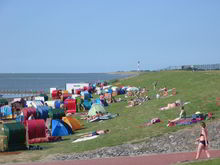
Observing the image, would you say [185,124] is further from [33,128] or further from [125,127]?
[33,128]

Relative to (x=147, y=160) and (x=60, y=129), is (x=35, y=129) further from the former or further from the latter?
(x=147, y=160)

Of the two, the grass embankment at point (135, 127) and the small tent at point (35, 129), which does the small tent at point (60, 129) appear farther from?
the small tent at point (35, 129)

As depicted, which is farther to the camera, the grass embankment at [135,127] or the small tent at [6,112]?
the small tent at [6,112]

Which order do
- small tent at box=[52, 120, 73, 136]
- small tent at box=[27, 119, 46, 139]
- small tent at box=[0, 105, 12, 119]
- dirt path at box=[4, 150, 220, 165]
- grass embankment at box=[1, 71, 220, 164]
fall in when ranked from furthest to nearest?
small tent at box=[0, 105, 12, 119], small tent at box=[52, 120, 73, 136], small tent at box=[27, 119, 46, 139], grass embankment at box=[1, 71, 220, 164], dirt path at box=[4, 150, 220, 165]

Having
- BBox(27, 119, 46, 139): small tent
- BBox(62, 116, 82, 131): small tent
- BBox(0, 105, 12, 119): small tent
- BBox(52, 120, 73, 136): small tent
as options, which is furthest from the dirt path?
BBox(0, 105, 12, 119): small tent

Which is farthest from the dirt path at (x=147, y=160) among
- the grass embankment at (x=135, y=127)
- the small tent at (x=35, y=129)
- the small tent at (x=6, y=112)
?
the small tent at (x=6, y=112)

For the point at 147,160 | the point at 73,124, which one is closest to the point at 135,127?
the point at 73,124

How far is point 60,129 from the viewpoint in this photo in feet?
94.7

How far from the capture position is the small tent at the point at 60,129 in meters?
28.6

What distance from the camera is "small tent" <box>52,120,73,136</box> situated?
28562 mm

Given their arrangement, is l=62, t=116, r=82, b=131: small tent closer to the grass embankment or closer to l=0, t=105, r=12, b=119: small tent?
the grass embankment

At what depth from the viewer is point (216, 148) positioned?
19.2 m

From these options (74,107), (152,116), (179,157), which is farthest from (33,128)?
(74,107)

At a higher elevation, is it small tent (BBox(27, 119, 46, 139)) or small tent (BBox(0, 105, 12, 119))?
small tent (BBox(27, 119, 46, 139))
